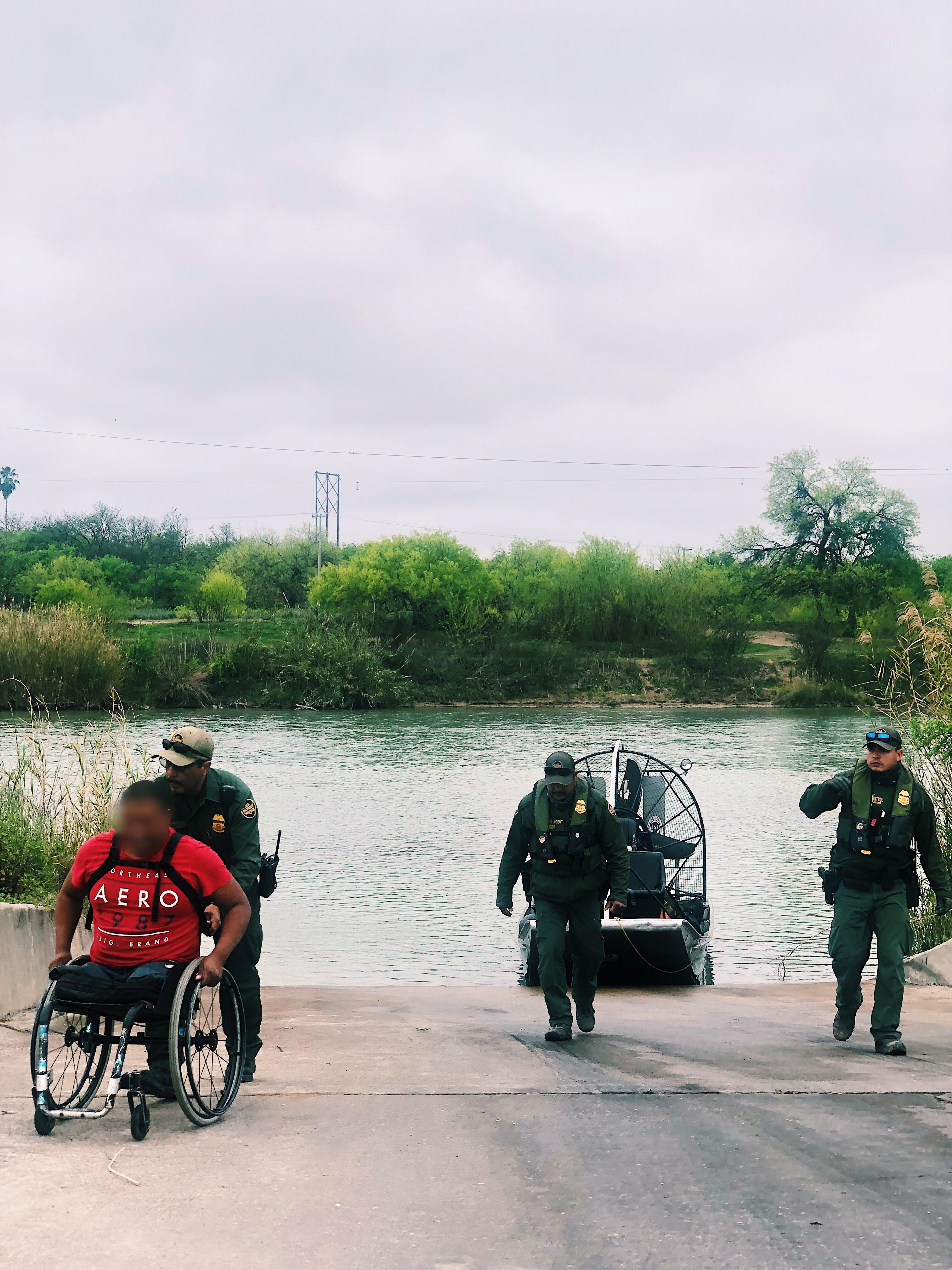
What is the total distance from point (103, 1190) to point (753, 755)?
36.2m

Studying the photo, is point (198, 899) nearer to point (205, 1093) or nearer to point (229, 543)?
point (205, 1093)

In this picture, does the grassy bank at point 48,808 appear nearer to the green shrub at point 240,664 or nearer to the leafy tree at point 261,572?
the green shrub at point 240,664

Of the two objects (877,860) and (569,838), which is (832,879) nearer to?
(877,860)

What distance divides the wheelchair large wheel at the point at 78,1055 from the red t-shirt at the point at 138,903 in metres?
0.27

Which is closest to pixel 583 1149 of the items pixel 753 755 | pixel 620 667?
pixel 753 755

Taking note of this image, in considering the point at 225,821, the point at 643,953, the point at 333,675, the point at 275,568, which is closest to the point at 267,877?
the point at 225,821

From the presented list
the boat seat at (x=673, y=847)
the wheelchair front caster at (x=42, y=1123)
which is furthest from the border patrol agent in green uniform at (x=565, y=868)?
the boat seat at (x=673, y=847)

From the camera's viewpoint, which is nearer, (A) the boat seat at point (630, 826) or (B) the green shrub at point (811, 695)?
(A) the boat seat at point (630, 826)

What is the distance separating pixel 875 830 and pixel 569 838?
1.75m

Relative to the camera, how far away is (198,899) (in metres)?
4.84

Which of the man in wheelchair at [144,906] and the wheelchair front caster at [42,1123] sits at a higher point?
the man in wheelchair at [144,906]

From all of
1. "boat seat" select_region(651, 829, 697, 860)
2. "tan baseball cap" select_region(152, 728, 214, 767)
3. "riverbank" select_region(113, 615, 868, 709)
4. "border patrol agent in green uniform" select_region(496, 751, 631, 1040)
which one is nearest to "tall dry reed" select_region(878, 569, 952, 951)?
"boat seat" select_region(651, 829, 697, 860)

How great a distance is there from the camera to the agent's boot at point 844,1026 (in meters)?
7.34

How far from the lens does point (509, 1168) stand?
4.27 metres
